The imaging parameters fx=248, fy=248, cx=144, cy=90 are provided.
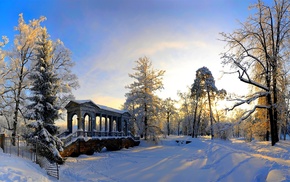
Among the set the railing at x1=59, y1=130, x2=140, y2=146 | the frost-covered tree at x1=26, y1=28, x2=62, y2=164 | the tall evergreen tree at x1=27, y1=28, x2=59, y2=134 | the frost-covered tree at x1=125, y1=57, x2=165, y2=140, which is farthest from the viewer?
the frost-covered tree at x1=125, y1=57, x2=165, y2=140

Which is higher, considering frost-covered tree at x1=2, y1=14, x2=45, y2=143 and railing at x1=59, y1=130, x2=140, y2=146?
frost-covered tree at x1=2, y1=14, x2=45, y2=143

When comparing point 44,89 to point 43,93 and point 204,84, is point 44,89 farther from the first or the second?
point 204,84

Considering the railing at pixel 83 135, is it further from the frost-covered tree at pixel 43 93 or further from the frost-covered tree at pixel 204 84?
the frost-covered tree at pixel 204 84

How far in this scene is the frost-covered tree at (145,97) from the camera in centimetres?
3709

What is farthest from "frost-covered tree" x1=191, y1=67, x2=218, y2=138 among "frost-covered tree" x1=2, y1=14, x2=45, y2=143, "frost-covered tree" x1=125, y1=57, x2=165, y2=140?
"frost-covered tree" x1=2, y1=14, x2=45, y2=143

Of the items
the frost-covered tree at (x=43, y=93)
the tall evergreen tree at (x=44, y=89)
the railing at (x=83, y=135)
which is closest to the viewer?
the frost-covered tree at (x=43, y=93)

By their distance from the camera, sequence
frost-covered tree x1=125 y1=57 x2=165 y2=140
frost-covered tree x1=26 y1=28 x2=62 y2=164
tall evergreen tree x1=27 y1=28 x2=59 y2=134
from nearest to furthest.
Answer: frost-covered tree x1=26 y1=28 x2=62 y2=164 → tall evergreen tree x1=27 y1=28 x2=59 y2=134 → frost-covered tree x1=125 y1=57 x2=165 y2=140

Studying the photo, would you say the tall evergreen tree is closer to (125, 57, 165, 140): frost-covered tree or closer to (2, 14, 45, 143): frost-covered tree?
(2, 14, 45, 143): frost-covered tree

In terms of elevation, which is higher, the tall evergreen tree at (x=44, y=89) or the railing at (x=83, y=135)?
the tall evergreen tree at (x=44, y=89)

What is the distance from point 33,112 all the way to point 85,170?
6.82 m

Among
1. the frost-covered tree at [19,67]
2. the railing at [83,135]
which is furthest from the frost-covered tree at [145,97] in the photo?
the frost-covered tree at [19,67]

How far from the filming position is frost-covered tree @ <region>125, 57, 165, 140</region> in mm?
37094

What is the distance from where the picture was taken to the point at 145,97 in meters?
37.7

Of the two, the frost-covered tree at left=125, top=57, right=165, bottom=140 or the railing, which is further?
the frost-covered tree at left=125, top=57, right=165, bottom=140
